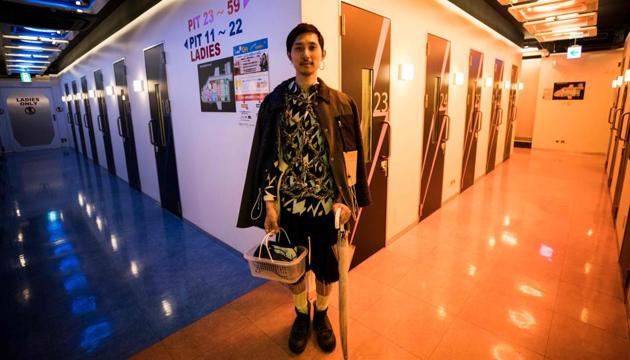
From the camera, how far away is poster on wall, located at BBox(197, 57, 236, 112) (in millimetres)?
2700

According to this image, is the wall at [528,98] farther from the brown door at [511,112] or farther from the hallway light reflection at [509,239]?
the hallway light reflection at [509,239]

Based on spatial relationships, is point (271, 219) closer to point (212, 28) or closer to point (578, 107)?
point (212, 28)

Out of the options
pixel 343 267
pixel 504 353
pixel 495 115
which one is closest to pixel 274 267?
pixel 343 267

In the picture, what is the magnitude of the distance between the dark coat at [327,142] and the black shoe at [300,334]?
68 cm

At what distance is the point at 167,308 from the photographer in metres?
2.29

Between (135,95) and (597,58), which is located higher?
(597,58)

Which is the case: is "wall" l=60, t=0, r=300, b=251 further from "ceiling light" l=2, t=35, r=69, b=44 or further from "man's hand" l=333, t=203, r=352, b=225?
"ceiling light" l=2, t=35, r=69, b=44

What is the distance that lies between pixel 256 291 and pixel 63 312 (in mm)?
1416

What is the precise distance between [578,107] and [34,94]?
699 inches

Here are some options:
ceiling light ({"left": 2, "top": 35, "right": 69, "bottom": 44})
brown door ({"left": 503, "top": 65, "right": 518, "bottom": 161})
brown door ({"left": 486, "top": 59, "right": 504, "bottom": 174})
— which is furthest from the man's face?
brown door ({"left": 503, "top": 65, "right": 518, "bottom": 161})

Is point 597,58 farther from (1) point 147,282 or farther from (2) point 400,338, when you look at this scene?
(1) point 147,282

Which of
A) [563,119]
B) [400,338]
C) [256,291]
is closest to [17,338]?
[256,291]

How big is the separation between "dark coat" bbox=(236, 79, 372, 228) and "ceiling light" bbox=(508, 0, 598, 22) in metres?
3.83

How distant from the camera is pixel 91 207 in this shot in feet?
15.4
